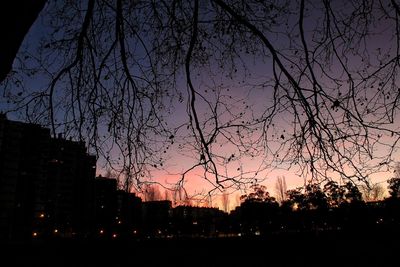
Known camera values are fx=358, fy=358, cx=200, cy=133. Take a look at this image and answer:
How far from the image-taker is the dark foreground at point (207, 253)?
760 cm

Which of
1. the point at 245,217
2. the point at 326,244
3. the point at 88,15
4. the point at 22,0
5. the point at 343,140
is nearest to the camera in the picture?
the point at 22,0

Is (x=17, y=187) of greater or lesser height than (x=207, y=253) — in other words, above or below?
above

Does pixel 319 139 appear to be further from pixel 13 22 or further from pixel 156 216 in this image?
pixel 156 216

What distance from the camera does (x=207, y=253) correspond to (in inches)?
347

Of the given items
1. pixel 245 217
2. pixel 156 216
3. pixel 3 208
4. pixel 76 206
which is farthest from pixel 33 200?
pixel 245 217

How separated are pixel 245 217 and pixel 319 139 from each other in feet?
255

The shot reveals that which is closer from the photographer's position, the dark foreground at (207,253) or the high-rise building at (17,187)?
the dark foreground at (207,253)

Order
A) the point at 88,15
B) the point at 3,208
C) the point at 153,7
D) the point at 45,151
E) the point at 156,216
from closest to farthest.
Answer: the point at 88,15 → the point at 153,7 → the point at 45,151 → the point at 3,208 → the point at 156,216

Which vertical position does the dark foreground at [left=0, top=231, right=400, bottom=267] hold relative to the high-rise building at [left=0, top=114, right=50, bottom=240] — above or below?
below

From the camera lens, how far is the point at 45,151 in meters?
5.80

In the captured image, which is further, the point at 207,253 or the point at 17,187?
the point at 17,187

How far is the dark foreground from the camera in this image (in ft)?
24.9

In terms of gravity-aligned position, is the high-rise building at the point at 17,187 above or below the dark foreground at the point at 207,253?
above

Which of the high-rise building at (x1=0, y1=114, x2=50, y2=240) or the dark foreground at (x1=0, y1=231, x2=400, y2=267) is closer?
the dark foreground at (x1=0, y1=231, x2=400, y2=267)
